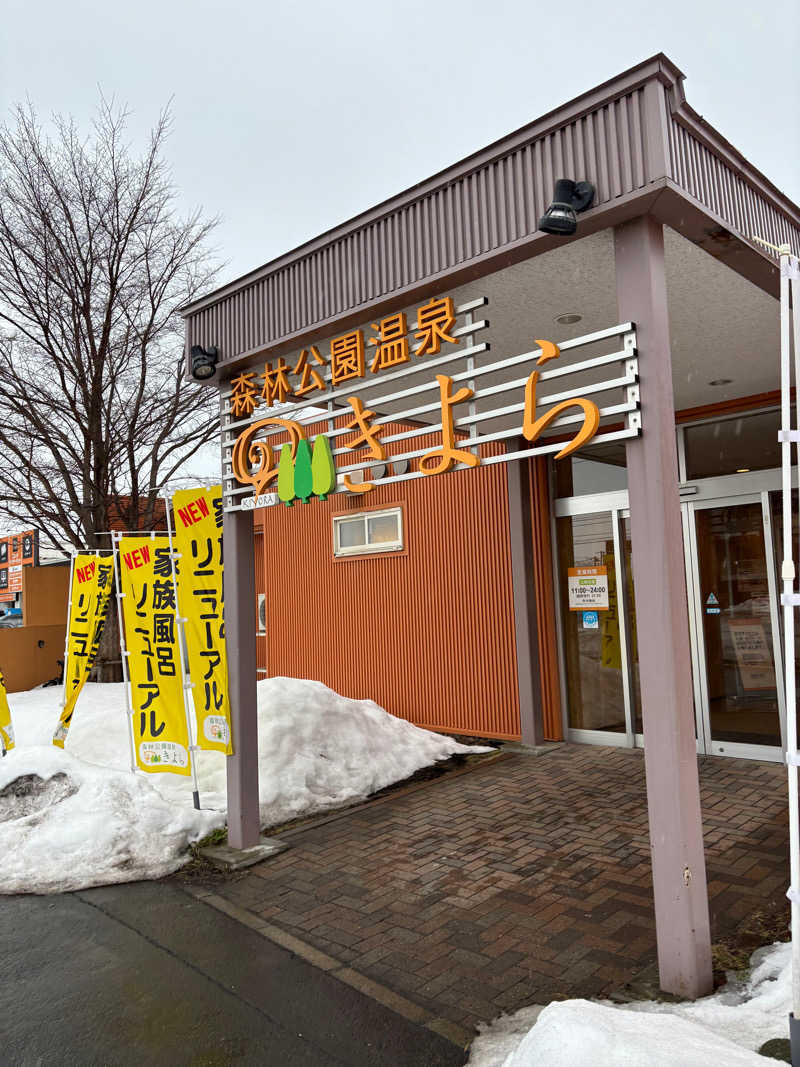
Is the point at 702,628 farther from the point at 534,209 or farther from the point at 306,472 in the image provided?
the point at 534,209

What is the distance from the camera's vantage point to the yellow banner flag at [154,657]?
5.92 meters

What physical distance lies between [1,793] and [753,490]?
7.07m

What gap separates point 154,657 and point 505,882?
3.26 meters

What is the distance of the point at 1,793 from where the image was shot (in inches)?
235

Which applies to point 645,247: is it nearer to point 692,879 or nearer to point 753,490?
point 692,879

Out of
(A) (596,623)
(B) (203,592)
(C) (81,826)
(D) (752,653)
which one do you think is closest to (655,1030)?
(B) (203,592)

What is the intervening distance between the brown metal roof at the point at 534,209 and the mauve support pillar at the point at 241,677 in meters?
1.42

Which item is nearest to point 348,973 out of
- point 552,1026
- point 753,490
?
point 552,1026

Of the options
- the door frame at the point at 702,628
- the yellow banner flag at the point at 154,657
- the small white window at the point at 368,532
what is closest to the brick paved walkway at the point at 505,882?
the door frame at the point at 702,628

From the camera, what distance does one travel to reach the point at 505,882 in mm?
4680

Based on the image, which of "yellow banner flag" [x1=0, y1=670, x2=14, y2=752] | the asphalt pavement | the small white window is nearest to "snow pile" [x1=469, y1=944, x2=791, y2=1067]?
the asphalt pavement

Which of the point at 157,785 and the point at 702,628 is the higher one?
the point at 702,628

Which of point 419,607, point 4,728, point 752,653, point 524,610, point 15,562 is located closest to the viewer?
point 752,653

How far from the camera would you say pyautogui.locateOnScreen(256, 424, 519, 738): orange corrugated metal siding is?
897cm
